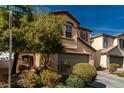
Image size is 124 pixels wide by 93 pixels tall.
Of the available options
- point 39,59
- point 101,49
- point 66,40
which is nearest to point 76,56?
point 66,40

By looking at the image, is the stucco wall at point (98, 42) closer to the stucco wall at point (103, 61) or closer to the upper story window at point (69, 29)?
the stucco wall at point (103, 61)

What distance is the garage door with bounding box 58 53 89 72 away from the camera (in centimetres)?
2364

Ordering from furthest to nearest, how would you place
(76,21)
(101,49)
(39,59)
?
(101,49) < (76,21) < (39,59)

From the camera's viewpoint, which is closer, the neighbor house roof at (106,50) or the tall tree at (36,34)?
the tall tree at (36,34)

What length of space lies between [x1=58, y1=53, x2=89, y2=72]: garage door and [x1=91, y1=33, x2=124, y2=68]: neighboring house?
488 cm

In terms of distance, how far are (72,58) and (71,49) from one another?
0.87m

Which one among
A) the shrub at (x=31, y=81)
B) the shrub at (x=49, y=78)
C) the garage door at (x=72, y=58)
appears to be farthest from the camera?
the garage door at (x=72, y=58)

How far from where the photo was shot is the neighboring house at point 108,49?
31078 mm

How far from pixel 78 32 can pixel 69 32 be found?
2.60 metres

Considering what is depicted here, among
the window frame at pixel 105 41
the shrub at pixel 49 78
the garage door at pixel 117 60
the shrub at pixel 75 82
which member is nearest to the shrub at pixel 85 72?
the shrub at pixel 75 82

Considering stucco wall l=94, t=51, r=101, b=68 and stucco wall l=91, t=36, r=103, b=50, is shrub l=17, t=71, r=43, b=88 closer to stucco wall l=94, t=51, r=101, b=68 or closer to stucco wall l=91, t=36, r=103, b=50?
stucco wall l=94, t=51, r=101, b=68

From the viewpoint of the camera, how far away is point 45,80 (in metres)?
14.8

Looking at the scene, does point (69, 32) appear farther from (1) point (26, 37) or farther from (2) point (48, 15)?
(1) point (26, 37)

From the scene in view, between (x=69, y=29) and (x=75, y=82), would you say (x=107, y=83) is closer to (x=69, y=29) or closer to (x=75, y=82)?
(x=75, y=82)
